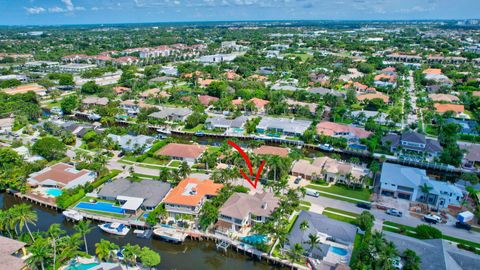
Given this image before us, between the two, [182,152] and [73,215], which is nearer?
[73,215]

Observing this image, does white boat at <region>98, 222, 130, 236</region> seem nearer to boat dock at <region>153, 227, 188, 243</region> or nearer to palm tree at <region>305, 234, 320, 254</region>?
boat dock at <region>153, 227, 188, 243</region>

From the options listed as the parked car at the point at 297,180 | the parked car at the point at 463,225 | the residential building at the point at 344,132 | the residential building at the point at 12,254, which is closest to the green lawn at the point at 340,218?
the parked car at the point at 297,180

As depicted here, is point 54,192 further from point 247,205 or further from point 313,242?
point 313,242

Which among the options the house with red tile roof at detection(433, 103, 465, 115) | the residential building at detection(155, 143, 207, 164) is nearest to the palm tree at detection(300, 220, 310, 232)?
the residential building at detection(155, 143, 207, 164)

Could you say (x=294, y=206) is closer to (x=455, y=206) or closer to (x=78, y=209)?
(x=455, y=206)

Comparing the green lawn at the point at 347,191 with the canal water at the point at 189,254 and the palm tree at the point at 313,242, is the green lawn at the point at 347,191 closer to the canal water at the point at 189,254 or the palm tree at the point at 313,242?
the palm tree at the point at 313,242

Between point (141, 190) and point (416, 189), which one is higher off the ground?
point (416, 189)

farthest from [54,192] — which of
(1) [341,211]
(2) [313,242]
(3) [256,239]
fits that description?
(1) [341,211]
